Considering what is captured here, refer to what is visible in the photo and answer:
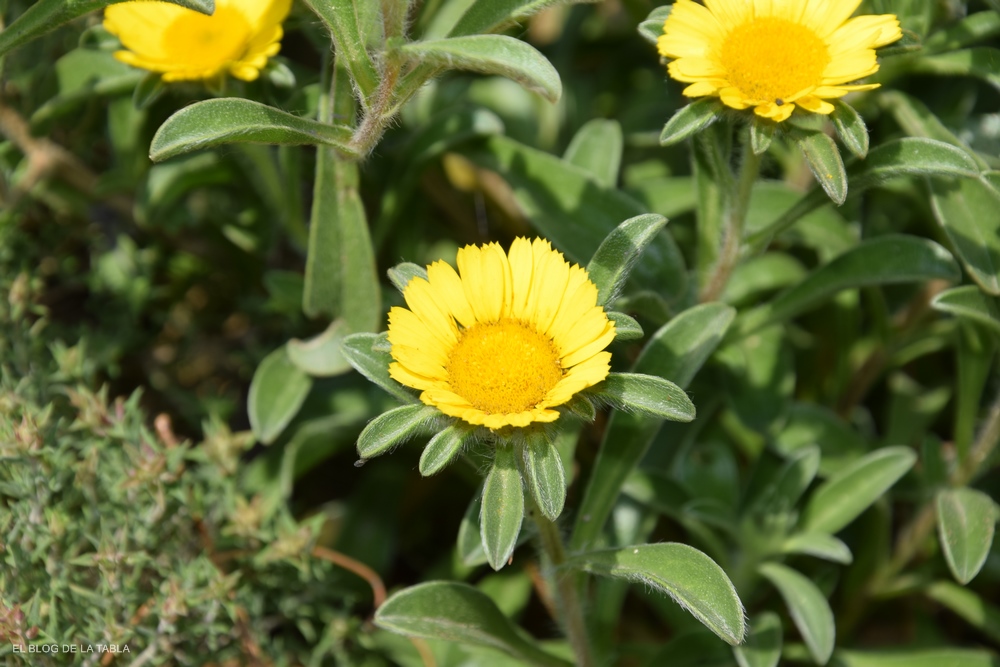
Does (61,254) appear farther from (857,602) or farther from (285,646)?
(857,602)

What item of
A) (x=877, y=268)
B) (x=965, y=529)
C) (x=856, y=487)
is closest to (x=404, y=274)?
(x=877, y=268)

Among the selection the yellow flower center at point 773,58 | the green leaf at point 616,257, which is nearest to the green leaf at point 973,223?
the yellow flower center at point 773,58

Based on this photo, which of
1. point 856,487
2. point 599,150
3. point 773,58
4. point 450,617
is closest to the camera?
point 773,58

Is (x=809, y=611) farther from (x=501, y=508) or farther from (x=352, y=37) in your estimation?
(x=352, y=37)

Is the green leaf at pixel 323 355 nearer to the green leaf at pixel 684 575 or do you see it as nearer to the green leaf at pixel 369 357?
the green leaf at pixel 369 357

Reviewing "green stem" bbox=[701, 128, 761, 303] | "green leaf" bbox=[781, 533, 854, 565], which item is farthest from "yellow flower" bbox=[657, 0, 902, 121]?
"green leaf" bbox=[781, 533, 854, 565]

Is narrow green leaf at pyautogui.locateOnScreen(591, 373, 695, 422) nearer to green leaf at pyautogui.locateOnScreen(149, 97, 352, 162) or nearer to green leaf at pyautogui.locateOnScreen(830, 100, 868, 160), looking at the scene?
green leaf at pyautogui.locateOnScreen(830, 100, 868, 160)

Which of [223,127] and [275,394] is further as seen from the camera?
[275,394]
